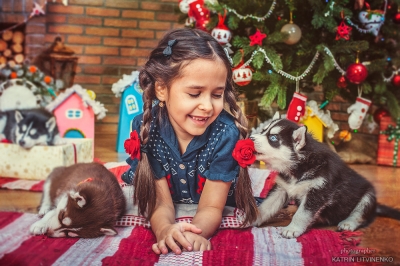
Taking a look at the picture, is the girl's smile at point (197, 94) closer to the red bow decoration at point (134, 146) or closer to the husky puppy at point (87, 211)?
the red bow decoration at point (134, 146)

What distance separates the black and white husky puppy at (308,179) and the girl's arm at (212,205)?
0.09 m

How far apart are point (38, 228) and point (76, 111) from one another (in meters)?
0.61

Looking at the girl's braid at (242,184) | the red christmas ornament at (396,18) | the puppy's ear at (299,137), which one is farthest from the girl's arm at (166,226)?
the red christmas ornament at (396,18)

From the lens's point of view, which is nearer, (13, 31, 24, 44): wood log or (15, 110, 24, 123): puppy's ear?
(13, 31, 24, 44): wood log

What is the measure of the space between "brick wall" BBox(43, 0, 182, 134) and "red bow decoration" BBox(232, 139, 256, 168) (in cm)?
39

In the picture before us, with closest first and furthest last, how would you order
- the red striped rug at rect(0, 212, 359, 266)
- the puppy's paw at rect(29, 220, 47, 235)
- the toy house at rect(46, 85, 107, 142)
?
1. the red striped rug at rect(0, 212, 359, 266)
2. the puppy's paw at rect(29, 220, 47, 235)
3. the toy house at rect(46, 85, 107, 142)

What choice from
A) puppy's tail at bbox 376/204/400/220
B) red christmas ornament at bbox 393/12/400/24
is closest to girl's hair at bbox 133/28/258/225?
puppy's tail at bbox 376/204/400/220

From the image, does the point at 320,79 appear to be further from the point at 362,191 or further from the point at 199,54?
the point at 199,54

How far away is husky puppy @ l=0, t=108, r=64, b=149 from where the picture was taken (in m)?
1.18

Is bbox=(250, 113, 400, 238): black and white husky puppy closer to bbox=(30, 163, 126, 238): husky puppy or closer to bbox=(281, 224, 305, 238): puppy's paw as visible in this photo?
bbox=(281, 224, 305, 238): puppy's paw

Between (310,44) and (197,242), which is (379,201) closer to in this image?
(197,242)

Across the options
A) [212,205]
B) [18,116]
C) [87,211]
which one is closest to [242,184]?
[212,205]

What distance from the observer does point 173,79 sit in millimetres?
760

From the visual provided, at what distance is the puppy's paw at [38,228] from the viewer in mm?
763
